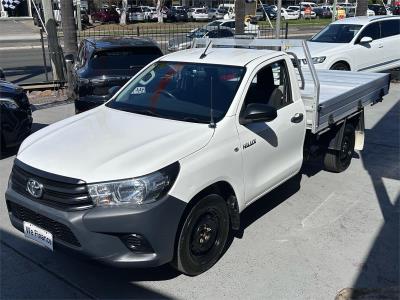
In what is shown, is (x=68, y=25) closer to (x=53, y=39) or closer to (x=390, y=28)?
(x=53, y=39)

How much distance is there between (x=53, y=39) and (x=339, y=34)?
7.96 meters

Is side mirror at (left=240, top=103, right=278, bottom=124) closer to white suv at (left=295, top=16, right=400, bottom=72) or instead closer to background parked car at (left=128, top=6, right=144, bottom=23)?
white suv at (left=295, top=16, right=400, bottom=72)

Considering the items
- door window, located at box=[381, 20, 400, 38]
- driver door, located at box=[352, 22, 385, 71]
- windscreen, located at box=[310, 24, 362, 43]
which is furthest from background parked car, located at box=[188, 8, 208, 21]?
driver door, located at box=[352, 22, 385, 71]

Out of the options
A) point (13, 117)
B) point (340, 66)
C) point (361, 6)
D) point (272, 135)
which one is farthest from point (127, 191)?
point (361, 6)

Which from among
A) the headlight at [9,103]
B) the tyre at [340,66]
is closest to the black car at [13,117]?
the headlight at [9,103]

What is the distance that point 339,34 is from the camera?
12250 mm

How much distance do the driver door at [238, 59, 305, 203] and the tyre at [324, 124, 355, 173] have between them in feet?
4.25

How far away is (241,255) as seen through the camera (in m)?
4.33

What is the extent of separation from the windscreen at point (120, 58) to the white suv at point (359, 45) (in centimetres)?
423

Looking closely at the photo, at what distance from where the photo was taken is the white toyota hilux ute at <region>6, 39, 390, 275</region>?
3344 mm

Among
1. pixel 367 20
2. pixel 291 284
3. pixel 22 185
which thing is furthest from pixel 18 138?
pixel 367 20

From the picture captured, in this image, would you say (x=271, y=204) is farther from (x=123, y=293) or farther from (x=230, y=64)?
(x=123, y=293)

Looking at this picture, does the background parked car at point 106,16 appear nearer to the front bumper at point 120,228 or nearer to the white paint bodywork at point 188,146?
the white paint bodywork at point 188,146

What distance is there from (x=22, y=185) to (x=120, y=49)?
5948 millimetres
